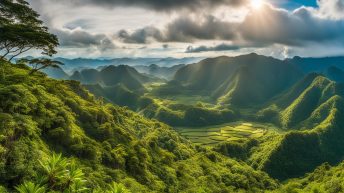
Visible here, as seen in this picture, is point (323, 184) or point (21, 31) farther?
point (323, 184)

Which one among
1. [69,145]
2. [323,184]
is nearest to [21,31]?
[69,145]

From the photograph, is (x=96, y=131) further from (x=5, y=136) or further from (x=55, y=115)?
(x=5, y=136)

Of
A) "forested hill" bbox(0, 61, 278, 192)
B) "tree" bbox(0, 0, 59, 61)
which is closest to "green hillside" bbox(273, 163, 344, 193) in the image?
"forested hill" bbox(0, 61, 278, 192)

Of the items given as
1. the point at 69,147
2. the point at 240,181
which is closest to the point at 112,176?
the point at 69,147

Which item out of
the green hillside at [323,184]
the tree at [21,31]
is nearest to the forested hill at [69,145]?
the tree at [21,31]

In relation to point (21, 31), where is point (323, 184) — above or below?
below

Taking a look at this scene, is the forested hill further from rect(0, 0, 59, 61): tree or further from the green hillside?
the green hillside

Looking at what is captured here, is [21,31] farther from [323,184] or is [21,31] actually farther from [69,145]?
[323,184]
